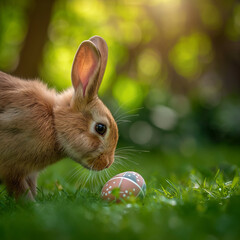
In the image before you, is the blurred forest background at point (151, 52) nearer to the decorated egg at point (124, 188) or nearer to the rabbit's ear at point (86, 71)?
the rabbit's ear at point (86, 71)

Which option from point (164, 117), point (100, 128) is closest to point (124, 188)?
point (100, 128)

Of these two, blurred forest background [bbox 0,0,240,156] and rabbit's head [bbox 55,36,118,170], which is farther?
blurred forest background [bbox 0,0,240,156]

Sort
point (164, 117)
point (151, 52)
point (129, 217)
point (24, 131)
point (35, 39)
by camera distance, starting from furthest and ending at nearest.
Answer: point (151, 52) < point (35, 39) < point (164, 117) < point (24, 131) < point (129, 217)

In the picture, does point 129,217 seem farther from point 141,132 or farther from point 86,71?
point 141,132

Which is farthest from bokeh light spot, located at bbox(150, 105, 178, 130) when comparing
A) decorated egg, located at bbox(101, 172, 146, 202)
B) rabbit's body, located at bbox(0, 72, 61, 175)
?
decorated egg, located at bbox(101, 172, 146, 202)

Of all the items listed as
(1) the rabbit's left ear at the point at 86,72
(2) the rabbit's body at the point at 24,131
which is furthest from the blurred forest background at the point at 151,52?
(2) the rabbit's body at the point at 24,131

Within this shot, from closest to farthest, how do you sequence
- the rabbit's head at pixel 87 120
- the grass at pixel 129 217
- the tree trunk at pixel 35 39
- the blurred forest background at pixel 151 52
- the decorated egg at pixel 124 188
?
1. the grass at pixel 129 217
2. the decorated egg at pixel 124 188
3. the rabbit's head at pixel 87 120
4. the blurred forest background at pixel 151 52
5. the tree trunk at pixel 35 39

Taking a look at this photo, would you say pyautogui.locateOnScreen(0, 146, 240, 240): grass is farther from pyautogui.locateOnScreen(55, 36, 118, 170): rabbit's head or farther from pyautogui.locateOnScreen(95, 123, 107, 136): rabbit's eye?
pyautogui.locateOnScreen(95, 123, 107, 136): rabbit's eye
